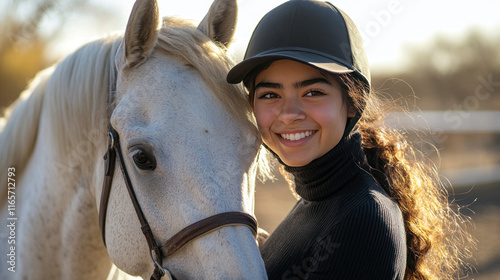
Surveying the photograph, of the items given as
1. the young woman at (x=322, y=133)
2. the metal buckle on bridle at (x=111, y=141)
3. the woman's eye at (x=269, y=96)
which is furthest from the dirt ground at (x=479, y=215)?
the metal buckle on bridle at (x=111, y=141)

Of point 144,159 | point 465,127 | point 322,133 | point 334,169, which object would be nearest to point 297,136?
point 322,133

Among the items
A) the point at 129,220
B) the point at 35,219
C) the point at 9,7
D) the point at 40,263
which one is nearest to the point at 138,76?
the point at 129,220

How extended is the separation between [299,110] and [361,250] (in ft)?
2.04

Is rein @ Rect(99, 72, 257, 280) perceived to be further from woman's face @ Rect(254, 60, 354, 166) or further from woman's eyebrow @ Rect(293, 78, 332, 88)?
woman's eyebrow @ Rect(293, 78, 332, 88)

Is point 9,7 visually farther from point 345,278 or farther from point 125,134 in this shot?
point 345,278

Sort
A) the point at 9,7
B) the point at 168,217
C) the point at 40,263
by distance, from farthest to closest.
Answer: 1. the point at 9,7
2. the point at 40,263
3. the point at 168,217

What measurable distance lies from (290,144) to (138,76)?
0.73 metres

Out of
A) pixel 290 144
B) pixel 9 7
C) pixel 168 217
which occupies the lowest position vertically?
pixel 9 7

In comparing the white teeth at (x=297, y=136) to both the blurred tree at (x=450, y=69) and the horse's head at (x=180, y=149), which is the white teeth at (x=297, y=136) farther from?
the blurred tree at (x=450, y=69)

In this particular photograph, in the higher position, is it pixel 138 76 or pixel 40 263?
pixel 138 76

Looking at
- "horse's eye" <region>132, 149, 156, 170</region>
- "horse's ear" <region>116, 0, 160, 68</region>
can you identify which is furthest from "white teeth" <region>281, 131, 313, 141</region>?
"horse's ear" <region>116, 0, 160, 68</region>

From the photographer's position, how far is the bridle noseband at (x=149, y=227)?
161 cm

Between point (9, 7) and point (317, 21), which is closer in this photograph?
point (317, 21)

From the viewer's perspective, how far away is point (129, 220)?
6.09ft
